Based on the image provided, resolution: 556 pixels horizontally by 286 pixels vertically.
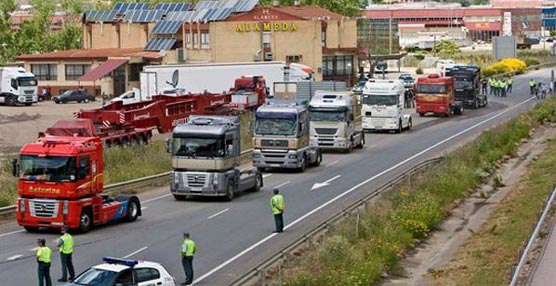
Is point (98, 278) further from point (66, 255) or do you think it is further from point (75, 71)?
point (75, 71)

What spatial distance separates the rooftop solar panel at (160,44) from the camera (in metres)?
104

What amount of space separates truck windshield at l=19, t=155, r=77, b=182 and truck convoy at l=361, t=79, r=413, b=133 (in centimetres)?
3332

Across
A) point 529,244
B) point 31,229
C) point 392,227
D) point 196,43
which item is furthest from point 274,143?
point 196,43

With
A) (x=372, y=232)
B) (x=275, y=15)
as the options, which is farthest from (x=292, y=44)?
(x=372, y=232)

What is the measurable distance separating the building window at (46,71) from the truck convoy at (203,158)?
67969 millimetres

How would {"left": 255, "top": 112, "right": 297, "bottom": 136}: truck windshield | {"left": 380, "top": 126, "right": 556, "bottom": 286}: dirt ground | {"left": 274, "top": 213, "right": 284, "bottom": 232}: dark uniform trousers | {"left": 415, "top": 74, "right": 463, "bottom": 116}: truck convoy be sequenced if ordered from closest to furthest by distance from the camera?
{"left": 380, "top": 126, "right": 556, "bottom": 286}: dirt ground, {"left": 274, "top": 213, "right": 284, "bottom": 232}: dark uniform trousers, {"left": 255, "top": 112, "right": 297, "bottom": 136}: truck windshield, {"left": 415, "top": 74, "right": 463, "bottom": 116}: truck convoy

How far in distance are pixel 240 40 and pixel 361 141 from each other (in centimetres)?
4327

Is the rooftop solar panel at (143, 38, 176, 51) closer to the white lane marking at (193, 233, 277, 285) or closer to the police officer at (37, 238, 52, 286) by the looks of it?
the white lane marking at (193, 233, 277, 285)

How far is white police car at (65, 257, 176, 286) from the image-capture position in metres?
23.6

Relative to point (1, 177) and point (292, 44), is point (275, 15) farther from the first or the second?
point (1, 177)

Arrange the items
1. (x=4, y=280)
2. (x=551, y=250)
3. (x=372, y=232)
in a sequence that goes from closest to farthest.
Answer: (x=4, y=280)
(x=551, y=250)
(x=372, y=232)

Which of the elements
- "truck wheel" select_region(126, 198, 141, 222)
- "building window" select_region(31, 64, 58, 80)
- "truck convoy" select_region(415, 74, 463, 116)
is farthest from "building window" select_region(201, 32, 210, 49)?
"truck wheel" select_region(126, 198, 141, 222)

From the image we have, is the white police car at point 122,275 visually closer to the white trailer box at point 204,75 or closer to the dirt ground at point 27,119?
the dirt ground at point 27,119

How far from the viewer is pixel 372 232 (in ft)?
107
